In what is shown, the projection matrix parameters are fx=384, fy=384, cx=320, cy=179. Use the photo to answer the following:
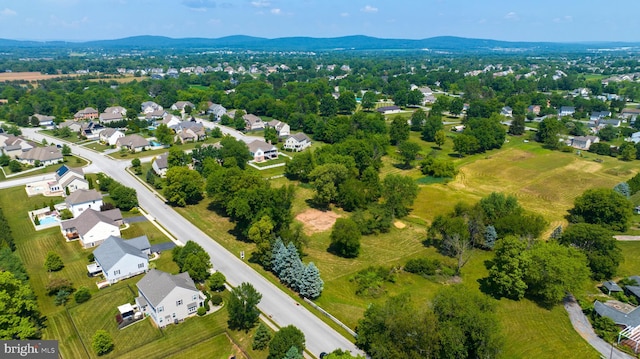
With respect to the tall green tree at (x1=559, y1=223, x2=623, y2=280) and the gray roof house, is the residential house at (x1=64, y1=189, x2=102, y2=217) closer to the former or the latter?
the gray roof house

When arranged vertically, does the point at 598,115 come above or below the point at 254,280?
above

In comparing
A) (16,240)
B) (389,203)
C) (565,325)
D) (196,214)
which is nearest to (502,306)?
(565,325)

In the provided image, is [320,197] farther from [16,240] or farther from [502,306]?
[16,240]

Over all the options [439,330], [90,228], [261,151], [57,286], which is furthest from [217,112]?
[439,330]

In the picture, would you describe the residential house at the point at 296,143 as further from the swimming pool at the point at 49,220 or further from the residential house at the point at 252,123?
the swimming pool at the point at 49,220

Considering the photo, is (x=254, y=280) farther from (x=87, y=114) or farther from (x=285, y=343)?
(x=87, y=114)

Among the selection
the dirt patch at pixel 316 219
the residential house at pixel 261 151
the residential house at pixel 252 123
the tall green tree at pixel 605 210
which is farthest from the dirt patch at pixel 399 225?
the residential house at pixel 252 123
